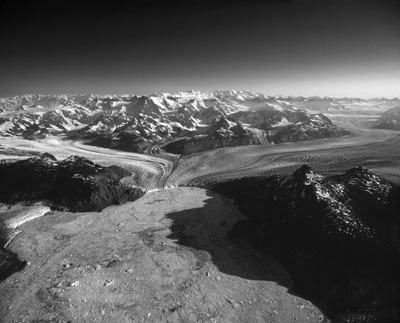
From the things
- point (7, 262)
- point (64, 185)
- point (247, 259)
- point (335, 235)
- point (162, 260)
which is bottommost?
point (247, 259)

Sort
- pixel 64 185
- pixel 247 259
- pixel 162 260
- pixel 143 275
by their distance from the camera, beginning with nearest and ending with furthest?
pixel 143 275
pixel 162 260
pixel 247 259
pixel 64 185

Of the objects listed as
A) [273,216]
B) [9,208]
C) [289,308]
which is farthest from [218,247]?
[9,208]

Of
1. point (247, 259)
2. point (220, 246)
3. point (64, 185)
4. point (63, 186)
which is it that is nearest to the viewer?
point (247, 259)

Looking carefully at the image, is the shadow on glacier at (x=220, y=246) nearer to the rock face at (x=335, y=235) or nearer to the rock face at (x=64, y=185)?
the rock face at (x=335, y=235)

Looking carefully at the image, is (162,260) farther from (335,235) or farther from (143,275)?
(335,235)

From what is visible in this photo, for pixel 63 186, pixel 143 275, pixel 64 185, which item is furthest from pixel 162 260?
pixel 64 185

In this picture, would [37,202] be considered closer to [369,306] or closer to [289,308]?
[289,308]

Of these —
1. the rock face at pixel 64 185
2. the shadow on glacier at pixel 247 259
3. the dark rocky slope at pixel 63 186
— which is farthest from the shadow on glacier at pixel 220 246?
the dark rocky slope at pixel 63 186

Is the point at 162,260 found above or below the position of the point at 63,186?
below
